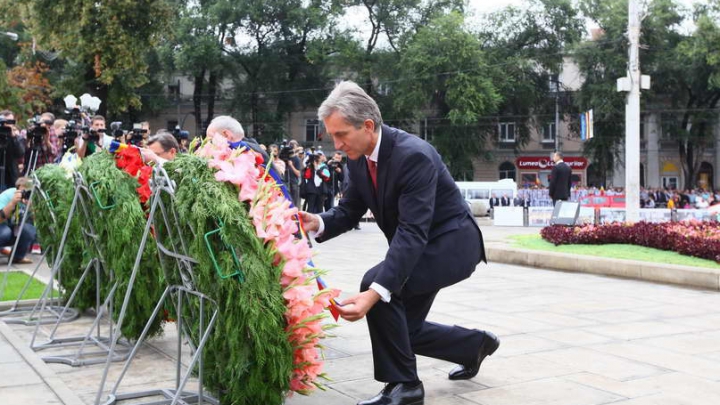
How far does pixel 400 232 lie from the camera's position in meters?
4.07

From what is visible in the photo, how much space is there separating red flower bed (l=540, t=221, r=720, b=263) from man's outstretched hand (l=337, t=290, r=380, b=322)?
7.95 meters

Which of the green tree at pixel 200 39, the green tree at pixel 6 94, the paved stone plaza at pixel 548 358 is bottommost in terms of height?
the paved stone plaza at pixel 548 358

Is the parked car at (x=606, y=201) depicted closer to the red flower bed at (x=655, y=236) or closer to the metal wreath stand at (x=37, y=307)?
the red flower bed at (x=655, y=236)

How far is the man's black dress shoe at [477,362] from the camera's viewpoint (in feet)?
15.9

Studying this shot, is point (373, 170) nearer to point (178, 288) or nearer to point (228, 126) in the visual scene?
point (178, 288)

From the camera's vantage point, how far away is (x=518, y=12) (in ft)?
170

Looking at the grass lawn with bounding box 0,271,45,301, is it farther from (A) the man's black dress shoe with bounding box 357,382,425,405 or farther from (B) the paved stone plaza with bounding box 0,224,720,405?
(A) the man's black dress shoe with bounding box 357,382,425,405

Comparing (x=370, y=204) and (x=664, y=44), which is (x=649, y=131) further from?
(x=370, y=204)

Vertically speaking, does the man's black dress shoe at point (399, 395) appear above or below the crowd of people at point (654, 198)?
below

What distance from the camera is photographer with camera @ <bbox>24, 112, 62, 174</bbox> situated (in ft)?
31.3

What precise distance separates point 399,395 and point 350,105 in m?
1.51

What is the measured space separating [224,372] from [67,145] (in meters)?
3.94

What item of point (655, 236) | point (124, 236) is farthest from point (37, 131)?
point (655, 236)

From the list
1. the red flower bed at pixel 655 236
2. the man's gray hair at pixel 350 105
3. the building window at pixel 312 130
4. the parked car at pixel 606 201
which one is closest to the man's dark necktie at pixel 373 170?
the man's gray hair at pixel 350 105
